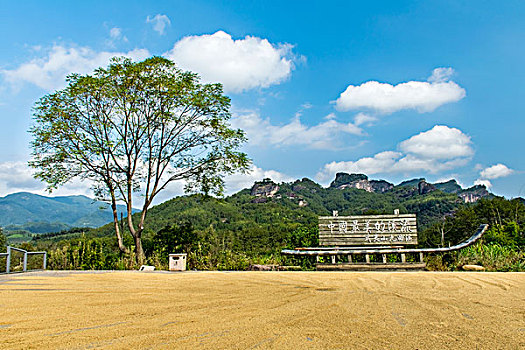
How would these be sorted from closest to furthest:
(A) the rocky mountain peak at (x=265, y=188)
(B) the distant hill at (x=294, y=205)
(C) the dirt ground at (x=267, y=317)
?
1. (C) the dirt ground at (x=267, y=317)
2. (B) the distant hill at (x=294, y=205)
3. (A) the rocky mountain peak at (x=265, y=188)

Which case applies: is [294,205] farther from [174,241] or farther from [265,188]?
[174,241]

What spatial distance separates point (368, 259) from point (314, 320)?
22.4 ft

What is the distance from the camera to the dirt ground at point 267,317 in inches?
108

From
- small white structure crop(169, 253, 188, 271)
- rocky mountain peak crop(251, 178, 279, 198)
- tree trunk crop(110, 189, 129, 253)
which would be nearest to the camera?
small white structure crop(169, 253, 188, 271)

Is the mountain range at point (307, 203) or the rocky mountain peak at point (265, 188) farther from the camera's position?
the rocky mountain peak at point (265, 188)

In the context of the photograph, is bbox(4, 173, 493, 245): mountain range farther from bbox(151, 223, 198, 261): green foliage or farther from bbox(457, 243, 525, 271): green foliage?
bbox(457, 243, 525, 271): green foliage

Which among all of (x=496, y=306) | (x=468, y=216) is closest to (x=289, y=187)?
(x=468, y=216)

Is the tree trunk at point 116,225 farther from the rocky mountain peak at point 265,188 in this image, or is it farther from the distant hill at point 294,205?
the rocky mountain peak at point 265,188

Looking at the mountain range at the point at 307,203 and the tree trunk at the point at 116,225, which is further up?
the mountain range at the point at 307,203

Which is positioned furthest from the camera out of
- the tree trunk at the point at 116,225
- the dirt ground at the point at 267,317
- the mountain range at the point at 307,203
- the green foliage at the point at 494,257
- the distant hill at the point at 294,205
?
the mountain range at the point at 307,203

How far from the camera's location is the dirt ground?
276 centimetres

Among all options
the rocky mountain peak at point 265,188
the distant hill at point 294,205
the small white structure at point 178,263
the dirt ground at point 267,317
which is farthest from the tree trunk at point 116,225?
the rocky mountain peak at point 265,188

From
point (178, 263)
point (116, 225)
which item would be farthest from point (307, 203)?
point (178, 263)

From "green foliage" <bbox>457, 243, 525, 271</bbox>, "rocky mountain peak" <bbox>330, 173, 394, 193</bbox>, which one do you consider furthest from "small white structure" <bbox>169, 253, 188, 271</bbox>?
→ "rocky mountain peak" <bbox>330, 173, 394, 193</bbox>
